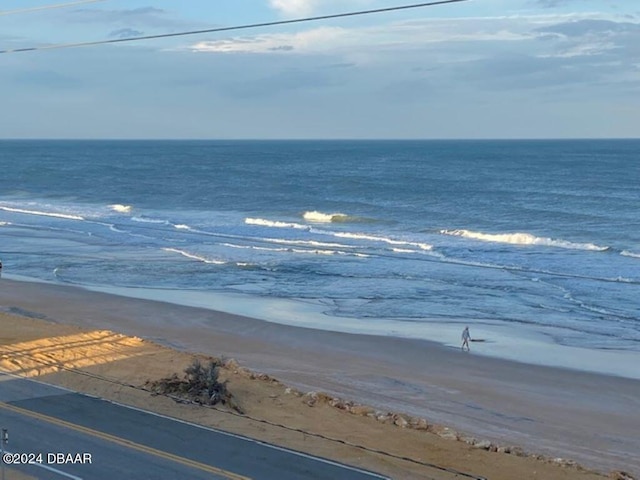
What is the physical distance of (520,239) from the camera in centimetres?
5088

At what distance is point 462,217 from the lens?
205 ft

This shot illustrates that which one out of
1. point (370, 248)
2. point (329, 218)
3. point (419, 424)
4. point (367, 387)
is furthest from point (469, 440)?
point (329, 218)

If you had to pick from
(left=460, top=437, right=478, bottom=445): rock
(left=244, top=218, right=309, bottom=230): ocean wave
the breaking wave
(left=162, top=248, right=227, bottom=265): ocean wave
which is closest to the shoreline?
(left=162, top=248, right=227, bottom=265): ocean wave

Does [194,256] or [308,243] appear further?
[308,243]

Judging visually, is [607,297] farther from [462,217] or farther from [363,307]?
[462,217]

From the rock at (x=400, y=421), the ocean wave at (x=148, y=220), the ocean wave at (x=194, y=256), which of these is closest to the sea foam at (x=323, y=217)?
the ocean wave at (x=148, y=220)

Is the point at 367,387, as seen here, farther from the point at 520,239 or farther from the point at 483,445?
the point at 520,239

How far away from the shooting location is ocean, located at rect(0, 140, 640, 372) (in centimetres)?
3142

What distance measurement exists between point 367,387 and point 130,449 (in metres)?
8.46

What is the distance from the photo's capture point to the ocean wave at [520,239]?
47.8 m

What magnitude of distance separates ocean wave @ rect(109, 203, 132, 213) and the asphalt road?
5457cm

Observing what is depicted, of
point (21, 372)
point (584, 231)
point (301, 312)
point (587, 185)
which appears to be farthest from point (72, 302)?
point (587, 185)

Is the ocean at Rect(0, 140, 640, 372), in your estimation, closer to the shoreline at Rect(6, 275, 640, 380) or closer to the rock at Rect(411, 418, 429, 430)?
the shoreline at Rect(6, 275, 640, 380)

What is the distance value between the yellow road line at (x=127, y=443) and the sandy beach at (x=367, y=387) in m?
1.85
